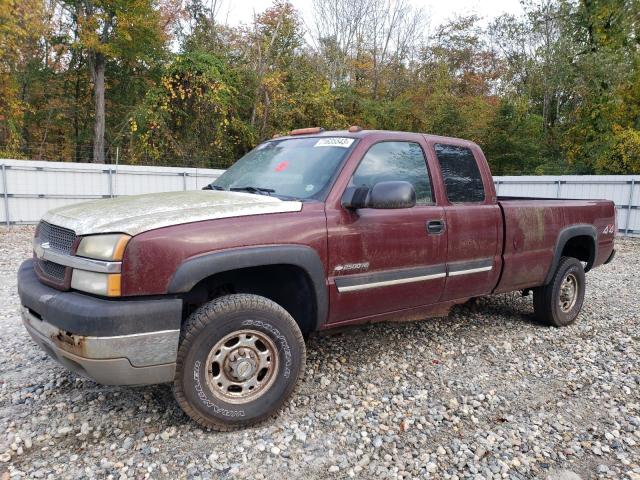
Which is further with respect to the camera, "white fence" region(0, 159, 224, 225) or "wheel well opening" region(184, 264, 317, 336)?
"white fence" region(0, 159, 224, 225)

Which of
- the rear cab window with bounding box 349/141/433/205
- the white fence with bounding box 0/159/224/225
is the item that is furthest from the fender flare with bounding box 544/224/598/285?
the white fence with bounding box 0/159/224/225

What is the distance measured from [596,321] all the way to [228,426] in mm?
4598

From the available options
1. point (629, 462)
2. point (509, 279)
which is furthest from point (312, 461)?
point (509, 279)

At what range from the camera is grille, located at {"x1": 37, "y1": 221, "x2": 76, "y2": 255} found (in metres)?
2.76

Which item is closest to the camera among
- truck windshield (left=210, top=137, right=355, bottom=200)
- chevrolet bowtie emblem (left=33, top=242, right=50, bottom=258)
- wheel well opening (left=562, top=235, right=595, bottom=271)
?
chevrolet bowtie emblem (left=33, top=242, right=50, bottom=258)

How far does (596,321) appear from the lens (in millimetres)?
5527

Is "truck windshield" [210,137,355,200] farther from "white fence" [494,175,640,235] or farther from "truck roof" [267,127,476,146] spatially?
"white fence" [494,175,640,235]

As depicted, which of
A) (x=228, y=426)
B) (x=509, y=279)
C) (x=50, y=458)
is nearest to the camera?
(x=50, y=458)

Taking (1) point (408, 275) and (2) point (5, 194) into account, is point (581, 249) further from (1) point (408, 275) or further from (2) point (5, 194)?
(2) point (5, 194)

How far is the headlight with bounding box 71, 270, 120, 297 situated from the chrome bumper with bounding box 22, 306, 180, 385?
24 cm

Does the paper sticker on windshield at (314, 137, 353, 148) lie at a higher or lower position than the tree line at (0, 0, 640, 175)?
lower

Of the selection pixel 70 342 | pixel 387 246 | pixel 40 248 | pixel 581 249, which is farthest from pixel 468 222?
pixel 40 248

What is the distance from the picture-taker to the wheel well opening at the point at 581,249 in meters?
5.39

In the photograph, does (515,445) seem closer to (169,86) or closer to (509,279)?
(509,279)
